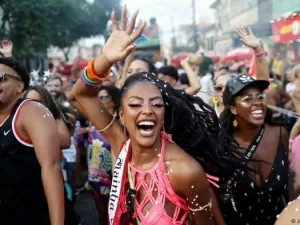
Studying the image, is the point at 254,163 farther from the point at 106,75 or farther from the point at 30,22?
the point at 30,22

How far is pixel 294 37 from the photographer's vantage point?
11.7 metres

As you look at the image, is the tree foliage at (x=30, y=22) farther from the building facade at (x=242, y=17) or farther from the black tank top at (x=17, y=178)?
the black tank top at (x=17, y=178)

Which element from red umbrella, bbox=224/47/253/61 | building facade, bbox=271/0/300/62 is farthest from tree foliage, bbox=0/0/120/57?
building facade, bbox=271/0/300/62

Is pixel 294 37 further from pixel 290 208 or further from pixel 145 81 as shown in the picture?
pixel 290 208

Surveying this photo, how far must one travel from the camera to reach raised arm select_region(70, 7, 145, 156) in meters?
2.56

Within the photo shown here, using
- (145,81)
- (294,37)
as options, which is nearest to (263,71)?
(145,81)

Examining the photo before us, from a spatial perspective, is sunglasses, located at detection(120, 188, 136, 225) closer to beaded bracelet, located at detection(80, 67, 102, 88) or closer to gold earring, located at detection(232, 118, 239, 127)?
beaded bracelet, located at detection(80, 67, 102, 88)

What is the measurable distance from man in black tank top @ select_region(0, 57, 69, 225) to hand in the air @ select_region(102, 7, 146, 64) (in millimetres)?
613

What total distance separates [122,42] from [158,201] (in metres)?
0.81

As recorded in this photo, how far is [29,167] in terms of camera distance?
2.92 m

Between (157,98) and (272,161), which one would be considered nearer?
(157,98)

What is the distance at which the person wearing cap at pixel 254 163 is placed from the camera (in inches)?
123

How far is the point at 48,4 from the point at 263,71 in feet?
55.9

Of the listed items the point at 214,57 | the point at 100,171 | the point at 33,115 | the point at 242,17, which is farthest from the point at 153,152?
the point at 242,17
